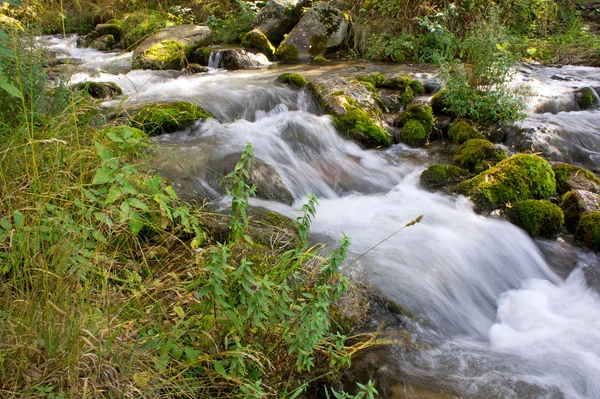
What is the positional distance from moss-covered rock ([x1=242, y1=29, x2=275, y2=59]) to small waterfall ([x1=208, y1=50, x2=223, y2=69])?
1.08 meters

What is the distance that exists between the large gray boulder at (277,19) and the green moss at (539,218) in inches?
385

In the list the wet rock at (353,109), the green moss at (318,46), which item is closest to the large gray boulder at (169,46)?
the green moss at (318,46)

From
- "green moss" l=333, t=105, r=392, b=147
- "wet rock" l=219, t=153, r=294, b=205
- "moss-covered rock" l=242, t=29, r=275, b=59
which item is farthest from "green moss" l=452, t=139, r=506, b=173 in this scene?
"moss-covered rock" l=242, t=29, r=275, b=59

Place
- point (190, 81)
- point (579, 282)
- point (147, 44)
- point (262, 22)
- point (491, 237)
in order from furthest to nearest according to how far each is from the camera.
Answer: point (262, 22) → point (147, 44) → point (190, 81) → point (491, 237) → point (579, 282)

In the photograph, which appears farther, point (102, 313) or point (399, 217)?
point (399, 217)

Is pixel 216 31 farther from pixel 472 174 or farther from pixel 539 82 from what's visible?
pixel 472 174

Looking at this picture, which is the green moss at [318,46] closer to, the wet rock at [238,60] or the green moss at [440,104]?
the wet rock at [238,60]

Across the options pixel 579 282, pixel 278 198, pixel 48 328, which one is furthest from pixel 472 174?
pixel 48 328

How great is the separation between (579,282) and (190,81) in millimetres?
7415

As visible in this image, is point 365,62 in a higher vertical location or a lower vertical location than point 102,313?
lower

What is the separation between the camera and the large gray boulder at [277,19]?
13.6 m

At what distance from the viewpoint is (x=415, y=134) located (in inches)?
291

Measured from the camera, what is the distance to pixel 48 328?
214cm

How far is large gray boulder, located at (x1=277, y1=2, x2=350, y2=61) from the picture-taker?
12.6 meters
